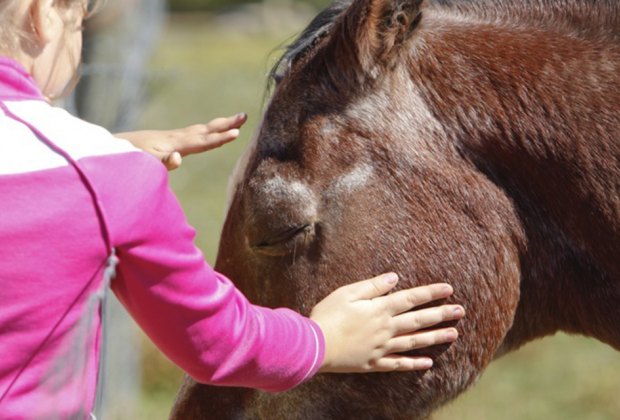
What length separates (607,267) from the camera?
2.05m

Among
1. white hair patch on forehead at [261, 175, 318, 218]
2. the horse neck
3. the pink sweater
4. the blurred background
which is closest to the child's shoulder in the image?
the pink sweater

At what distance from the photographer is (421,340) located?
196cm

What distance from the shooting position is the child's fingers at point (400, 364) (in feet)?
6.29

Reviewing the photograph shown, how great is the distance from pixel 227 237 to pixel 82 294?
62cm

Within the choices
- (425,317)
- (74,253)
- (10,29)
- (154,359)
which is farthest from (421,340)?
(154,359)

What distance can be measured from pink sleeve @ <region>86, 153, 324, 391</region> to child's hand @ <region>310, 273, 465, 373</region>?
0.19 feet

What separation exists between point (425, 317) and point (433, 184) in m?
0.27

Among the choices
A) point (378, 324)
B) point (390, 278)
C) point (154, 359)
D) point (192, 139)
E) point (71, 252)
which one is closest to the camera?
point (71, 252)

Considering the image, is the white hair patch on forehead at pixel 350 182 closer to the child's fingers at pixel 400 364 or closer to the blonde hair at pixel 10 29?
the child's fingers at pixel 400 364

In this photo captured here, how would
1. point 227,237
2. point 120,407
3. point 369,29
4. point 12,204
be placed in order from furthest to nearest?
point 120,407 → point 227,237 → point 369,29 → point 12,204

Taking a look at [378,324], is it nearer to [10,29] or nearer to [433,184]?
[433,184]

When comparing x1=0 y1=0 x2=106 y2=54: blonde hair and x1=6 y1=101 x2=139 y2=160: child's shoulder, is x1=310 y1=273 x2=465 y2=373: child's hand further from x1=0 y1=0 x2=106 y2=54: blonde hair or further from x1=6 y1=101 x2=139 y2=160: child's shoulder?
x1=0 y1=0 x2=106 y2=54: blonde hair

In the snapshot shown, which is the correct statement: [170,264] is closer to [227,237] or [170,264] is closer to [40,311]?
[40,311]

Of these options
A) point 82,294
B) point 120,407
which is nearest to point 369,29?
point 82,294
